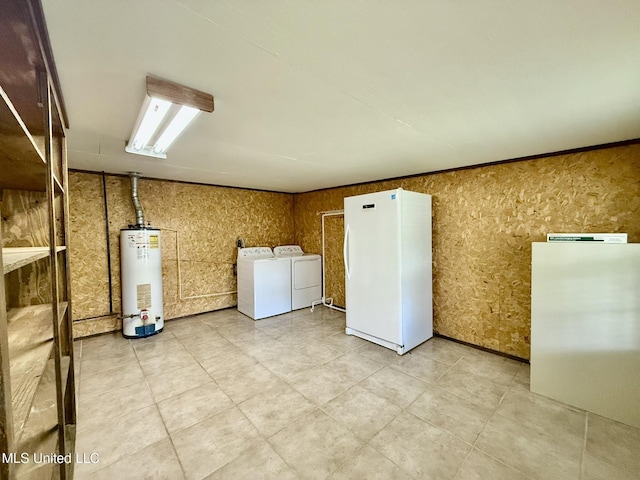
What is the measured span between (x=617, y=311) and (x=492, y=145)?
1.58m

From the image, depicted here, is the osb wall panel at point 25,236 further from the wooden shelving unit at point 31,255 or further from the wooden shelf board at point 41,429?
the wooden shelf board at point 41,429

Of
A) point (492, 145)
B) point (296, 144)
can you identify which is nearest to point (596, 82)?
point (492, 145)

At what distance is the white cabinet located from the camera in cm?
190

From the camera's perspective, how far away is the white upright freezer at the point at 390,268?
2.92m

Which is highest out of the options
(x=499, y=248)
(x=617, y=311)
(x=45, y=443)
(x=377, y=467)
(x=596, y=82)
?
(x=596, y=82)

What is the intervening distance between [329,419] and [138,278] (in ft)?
9.72

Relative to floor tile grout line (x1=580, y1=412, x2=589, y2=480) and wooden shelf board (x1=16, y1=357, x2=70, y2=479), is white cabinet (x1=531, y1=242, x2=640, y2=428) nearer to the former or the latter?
floor tile grout line (x1=580, y1=412, x2=589, y2=480)

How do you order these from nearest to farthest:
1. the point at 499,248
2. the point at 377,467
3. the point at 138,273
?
the point at 377,467, the point at 499,248, the point at 138,273

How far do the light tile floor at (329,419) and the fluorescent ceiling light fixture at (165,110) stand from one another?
2.09 m

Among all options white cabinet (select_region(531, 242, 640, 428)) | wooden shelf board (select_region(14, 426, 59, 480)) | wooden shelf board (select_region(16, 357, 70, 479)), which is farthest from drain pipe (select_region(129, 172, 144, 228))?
white cabinet (select_region(531, 242, 640, 428))

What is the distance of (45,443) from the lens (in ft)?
3.93

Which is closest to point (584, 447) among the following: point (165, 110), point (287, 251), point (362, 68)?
point (362, 68)

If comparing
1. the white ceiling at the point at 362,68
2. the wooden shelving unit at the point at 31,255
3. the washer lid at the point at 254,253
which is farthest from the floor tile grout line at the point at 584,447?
the washer lid at the point at 254,253

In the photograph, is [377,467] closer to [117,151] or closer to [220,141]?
[220,141]
